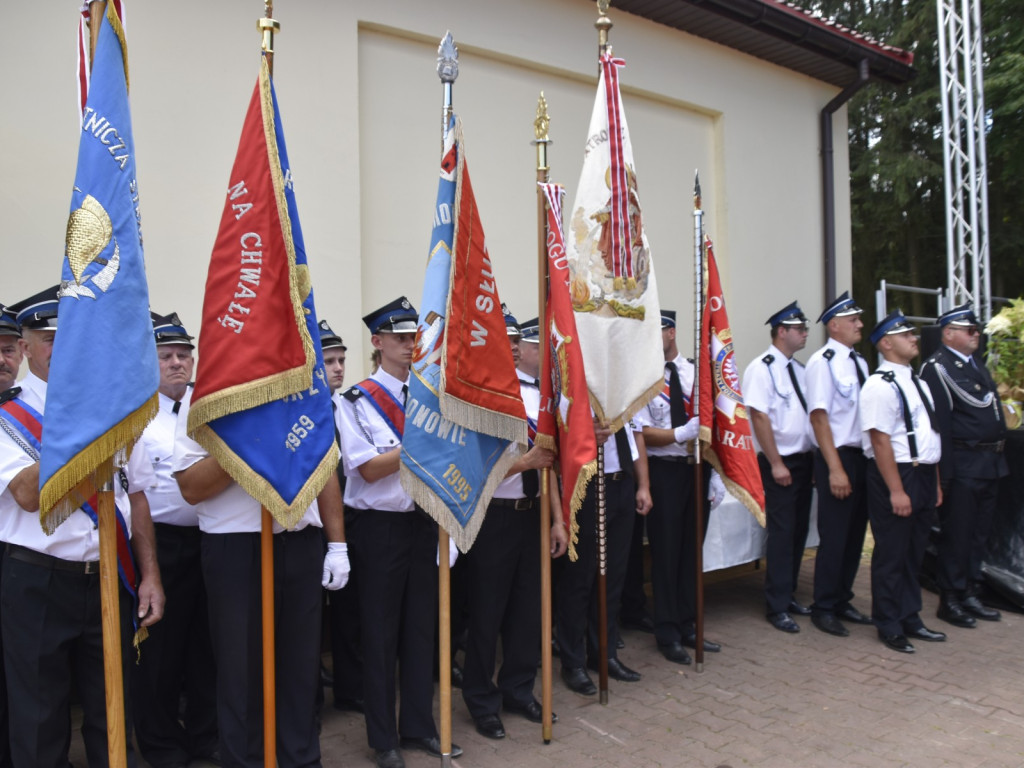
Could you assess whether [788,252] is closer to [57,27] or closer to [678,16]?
[678,16]

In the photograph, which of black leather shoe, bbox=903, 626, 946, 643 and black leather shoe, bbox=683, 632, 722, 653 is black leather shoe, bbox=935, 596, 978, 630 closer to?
black leather shoe, bbox=903, 626, 946, 643

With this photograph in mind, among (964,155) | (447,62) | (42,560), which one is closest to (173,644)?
(42,560)

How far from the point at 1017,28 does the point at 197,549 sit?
48.6ft

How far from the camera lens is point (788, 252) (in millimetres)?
9414

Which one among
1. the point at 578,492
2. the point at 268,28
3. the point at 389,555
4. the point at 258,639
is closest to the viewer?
the point at 268,28

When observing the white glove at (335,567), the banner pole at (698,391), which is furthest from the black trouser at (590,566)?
the white glove at (335,567)

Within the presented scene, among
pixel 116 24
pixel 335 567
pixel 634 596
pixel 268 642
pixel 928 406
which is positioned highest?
pixel 116 24

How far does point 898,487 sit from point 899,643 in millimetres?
1005

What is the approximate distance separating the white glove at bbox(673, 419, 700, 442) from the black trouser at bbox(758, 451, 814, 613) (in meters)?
1.06

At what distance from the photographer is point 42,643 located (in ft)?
9.66

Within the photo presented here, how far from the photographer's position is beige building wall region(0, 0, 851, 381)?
4.97m

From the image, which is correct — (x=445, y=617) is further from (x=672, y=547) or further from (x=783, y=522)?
(x=783, y=522)

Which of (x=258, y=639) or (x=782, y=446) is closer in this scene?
(x=258, y=639)

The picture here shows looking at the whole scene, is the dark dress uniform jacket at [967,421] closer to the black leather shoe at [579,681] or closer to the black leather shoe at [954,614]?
the black leather shoe at [954,614]
